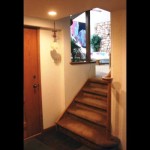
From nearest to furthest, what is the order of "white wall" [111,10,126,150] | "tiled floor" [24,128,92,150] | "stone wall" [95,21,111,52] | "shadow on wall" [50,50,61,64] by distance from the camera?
1. "white wall" [111,10,126,150]
2. "tiled floor" [24,128,92,150]
3. "shadow on wall" [50,50,61,64]
4. "stone wall" [95,21,111,52]

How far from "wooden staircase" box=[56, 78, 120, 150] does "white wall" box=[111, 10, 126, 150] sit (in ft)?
0.44

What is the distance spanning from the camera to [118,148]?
9.28 feet

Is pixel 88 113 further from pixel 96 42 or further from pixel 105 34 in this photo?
pixel 105 34

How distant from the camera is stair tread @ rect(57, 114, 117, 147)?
2815 millimetres

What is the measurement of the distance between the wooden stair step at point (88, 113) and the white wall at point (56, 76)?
0.61 ft

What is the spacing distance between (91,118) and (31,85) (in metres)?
1.28

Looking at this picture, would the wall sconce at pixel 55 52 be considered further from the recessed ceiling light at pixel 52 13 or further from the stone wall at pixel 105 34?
the stone wall at pixel 105 34

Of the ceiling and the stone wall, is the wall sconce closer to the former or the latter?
the ceiling

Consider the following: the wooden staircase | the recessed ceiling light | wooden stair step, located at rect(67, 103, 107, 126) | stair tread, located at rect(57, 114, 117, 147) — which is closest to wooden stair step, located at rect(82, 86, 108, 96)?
the wooden staircase

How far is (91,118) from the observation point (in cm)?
338

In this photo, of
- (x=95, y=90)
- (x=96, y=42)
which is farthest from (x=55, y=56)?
(x=96, y=42)
